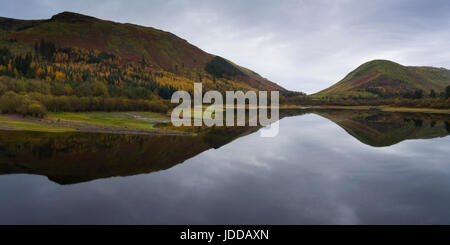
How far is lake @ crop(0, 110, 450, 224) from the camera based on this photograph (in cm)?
1822

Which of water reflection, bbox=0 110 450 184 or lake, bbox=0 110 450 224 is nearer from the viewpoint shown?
lake, bbox=0 110 450 224

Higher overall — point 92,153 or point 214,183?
point 92,153

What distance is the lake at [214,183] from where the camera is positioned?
1822cm

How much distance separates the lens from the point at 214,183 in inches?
1027

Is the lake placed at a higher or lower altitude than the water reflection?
lower

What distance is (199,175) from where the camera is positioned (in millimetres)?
28812

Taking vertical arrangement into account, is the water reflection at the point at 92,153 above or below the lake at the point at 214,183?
above

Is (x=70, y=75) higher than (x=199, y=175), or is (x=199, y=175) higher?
(x=70, y=75)

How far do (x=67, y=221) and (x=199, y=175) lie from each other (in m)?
14.0

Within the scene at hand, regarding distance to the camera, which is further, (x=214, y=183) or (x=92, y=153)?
(x=92, y=153)

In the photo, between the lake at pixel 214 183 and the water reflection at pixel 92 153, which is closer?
the lake at pixel 214 183
